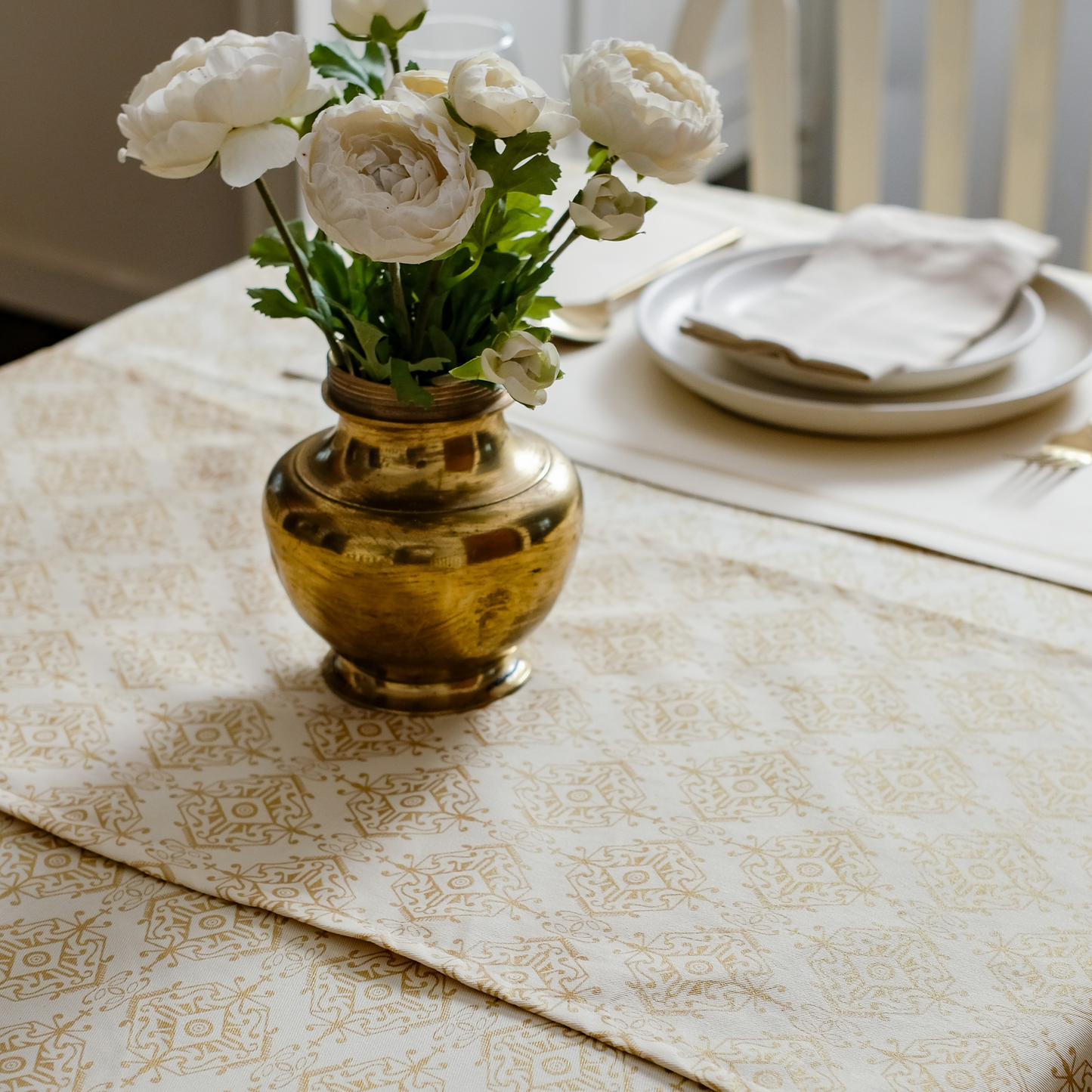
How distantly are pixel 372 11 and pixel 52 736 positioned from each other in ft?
1.23

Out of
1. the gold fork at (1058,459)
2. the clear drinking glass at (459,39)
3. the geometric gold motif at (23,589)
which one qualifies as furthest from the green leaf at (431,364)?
the clear drinking glass at (459,39)

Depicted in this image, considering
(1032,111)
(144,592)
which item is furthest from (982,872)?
(1032,111)

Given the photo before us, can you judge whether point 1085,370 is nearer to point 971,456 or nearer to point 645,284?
point 971,456

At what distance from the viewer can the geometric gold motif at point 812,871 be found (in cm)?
52

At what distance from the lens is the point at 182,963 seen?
48 centimetres

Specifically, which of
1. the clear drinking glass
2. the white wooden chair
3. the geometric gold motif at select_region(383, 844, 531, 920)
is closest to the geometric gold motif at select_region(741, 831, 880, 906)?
the geometric gold motif at select_region(383, 844, 531, 920)

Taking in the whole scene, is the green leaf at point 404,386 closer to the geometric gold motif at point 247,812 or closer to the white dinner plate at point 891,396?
the geometric gold motif at point 247,812

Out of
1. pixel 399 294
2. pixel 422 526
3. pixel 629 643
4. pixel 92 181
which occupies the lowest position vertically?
pixel 92 181

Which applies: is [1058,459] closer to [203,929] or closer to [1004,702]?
Result: [1004,702]

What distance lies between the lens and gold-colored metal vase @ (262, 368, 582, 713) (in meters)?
0.56

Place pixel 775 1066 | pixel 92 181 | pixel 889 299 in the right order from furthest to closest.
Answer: pixel 92 181, pixel 889 299, pixel 775 1066

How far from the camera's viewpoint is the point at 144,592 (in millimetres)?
729

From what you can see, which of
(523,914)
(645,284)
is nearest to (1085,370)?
(645,284)

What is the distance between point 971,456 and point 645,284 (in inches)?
13.6
